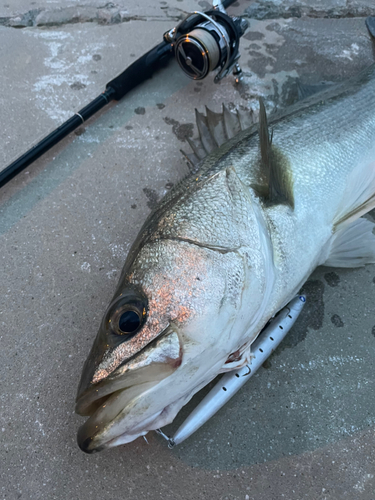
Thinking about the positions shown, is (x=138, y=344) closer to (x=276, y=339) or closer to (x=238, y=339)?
(x=238, y=339)

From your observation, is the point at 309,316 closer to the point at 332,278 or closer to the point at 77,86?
the point at 332,278

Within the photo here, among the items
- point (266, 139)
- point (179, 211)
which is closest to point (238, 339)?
point (179, 211)

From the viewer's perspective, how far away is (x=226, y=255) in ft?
4.02

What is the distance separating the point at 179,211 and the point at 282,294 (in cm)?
55

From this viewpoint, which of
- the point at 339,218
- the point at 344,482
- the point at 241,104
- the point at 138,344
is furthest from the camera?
the point at 241,104

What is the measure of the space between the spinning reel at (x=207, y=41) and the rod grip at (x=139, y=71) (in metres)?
0.23

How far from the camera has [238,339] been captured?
1.21m

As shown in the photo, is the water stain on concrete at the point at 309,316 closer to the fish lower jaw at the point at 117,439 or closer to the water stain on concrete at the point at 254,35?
the fish lower jaw at the point at 117,439

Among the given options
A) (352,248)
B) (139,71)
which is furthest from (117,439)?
(139,71)

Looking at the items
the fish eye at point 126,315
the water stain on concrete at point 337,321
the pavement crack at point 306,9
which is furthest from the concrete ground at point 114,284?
the fish eye at point 126,315

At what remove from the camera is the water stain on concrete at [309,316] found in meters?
1.56

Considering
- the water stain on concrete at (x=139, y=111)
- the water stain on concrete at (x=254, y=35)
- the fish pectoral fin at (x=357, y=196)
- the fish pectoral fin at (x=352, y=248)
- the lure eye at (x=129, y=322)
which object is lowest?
the fish pectoral fin at (x=352, y=248)

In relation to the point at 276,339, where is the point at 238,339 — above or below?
above

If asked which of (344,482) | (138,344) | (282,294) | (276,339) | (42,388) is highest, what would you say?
(138,344)
